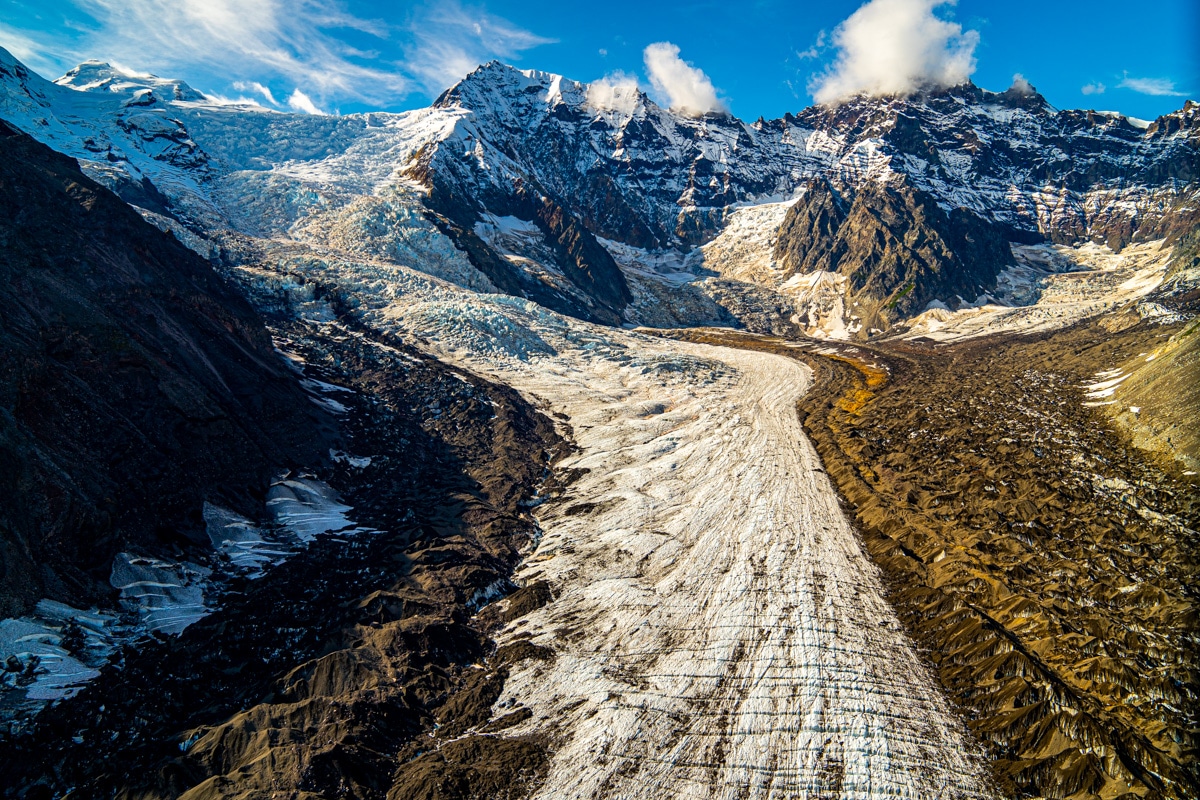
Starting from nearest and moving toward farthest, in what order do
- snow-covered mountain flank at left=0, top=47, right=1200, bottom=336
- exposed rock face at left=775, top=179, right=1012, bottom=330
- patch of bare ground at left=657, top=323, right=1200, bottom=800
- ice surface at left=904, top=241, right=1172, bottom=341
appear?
patch of bare ground at left=657, top=323, right=1200, bottom=800 → snow-covered mountain flank at left=0, top=47, right=1200, bottom=336 → ice surface at left=904, top=241, right=1172, bottom=341 → exposed rock face at left=775, top=179, right=1012, bottom=330

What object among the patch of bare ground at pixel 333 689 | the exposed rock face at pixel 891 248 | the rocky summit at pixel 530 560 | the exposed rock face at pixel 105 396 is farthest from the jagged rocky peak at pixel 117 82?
the exposed rock face at pixel 891 248

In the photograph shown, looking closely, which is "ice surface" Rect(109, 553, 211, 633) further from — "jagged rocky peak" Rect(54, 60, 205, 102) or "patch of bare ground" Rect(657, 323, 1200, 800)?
"jagged rocky peak" Rect(54, 60, 205, 102)

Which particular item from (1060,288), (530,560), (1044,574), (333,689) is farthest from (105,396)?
(1060,288)

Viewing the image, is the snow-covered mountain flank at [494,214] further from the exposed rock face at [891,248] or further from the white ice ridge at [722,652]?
the white ice ridge at [722,652]

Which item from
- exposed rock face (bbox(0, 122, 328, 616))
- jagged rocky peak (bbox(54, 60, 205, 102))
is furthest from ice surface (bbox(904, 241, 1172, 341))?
jagged rocky peak (bbox(54, 60, 205, 102))

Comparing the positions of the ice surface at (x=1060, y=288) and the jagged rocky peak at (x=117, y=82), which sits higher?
the jagged rocky peak at (x=117, y=82)

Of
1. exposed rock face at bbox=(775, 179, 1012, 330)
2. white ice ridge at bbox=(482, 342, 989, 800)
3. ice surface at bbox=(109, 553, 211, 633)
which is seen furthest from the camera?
exposed rock face at bbox=(775, 179, 1012, 330)
